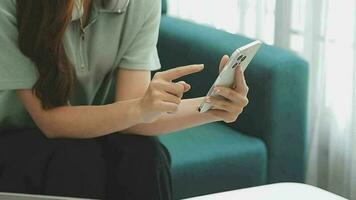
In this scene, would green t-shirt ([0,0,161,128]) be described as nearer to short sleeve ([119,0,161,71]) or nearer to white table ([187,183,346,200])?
short sleeve ([119,0,161,71])

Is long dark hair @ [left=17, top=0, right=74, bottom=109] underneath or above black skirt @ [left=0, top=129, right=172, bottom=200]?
above

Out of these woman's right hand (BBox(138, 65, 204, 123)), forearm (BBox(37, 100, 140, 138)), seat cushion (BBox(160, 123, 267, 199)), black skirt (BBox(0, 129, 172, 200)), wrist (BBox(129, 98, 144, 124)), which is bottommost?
seat cushion (BBox(160, 123, 267, 199))

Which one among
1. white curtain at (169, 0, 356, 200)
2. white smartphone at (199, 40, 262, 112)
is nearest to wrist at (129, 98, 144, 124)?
white smartphone at (199, 40, 262, 112)

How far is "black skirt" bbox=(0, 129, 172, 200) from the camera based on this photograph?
124cm

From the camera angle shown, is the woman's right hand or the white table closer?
the white table

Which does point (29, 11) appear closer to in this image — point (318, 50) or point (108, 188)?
point (108, 188)

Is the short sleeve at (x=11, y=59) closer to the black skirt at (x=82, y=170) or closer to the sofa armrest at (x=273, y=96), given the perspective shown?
the black skirt at (x=82, y=170)

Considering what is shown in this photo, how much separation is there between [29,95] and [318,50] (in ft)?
3.45

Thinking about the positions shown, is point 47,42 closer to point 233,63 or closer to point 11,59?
point 11,59

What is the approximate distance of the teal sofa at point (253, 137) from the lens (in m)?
1.76

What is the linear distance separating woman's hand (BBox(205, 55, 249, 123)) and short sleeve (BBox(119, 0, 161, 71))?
20 cm

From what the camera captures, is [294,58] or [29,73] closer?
[29,73]

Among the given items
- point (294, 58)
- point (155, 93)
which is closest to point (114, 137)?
point (155, 93)

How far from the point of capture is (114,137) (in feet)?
4.27
